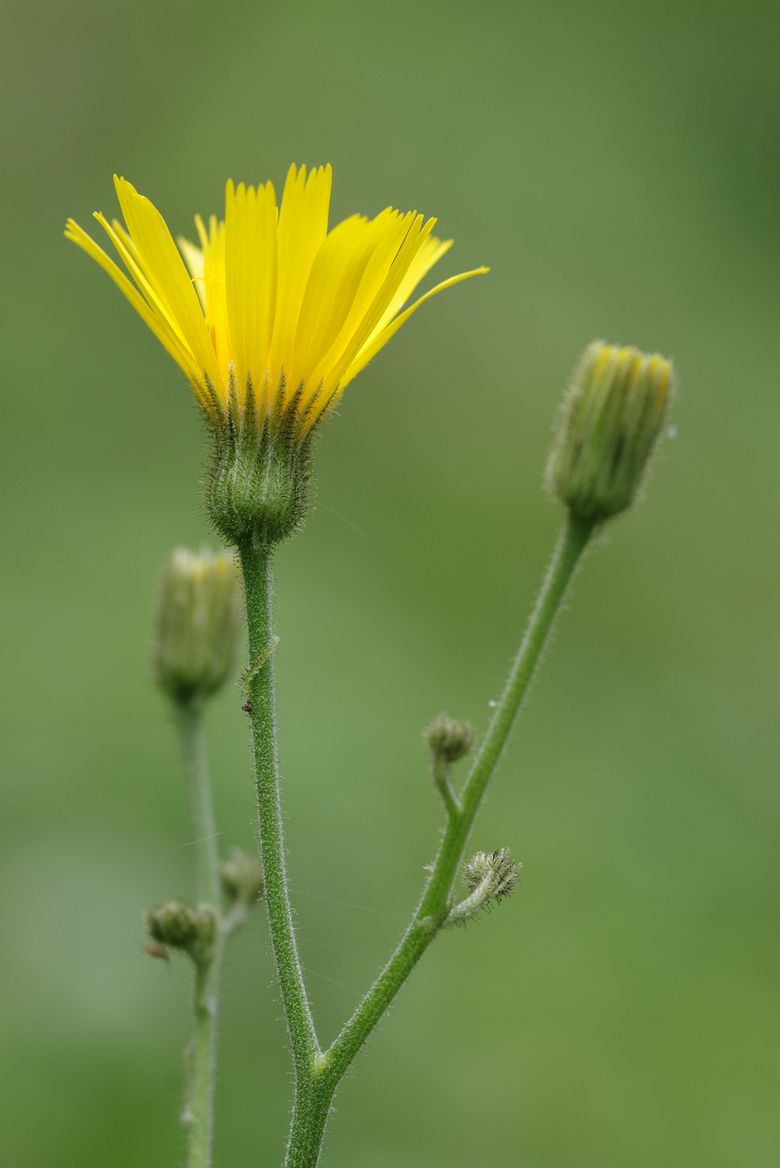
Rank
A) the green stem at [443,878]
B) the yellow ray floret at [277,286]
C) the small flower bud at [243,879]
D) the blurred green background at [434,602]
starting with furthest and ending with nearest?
the blurred green background at [434,602]
the small flower bud at [243,879]
the yellow ray floret at [277,286]
the green stem at [443,878]

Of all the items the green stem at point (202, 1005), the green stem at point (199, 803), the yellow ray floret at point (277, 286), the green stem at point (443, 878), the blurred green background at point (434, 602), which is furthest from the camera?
the blurred green background at point (434, 602)

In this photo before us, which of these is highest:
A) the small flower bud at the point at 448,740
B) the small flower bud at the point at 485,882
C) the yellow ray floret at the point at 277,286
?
the yellow ray floret at the point at 277,286

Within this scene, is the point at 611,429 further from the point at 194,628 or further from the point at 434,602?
the point at 434,602

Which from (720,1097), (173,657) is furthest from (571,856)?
(173,657)

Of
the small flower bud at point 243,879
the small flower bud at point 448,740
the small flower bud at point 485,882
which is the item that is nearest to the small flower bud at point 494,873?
the small flower bud at point 485,882

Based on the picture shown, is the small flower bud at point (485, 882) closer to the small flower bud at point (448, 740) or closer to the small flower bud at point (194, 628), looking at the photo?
the small flower bud at point (448, 740)

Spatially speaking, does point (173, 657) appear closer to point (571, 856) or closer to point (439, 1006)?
point (439, 1006)

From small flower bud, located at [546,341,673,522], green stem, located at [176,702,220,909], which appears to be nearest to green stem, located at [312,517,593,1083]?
small flower bud, located at [546,341,673,522]
